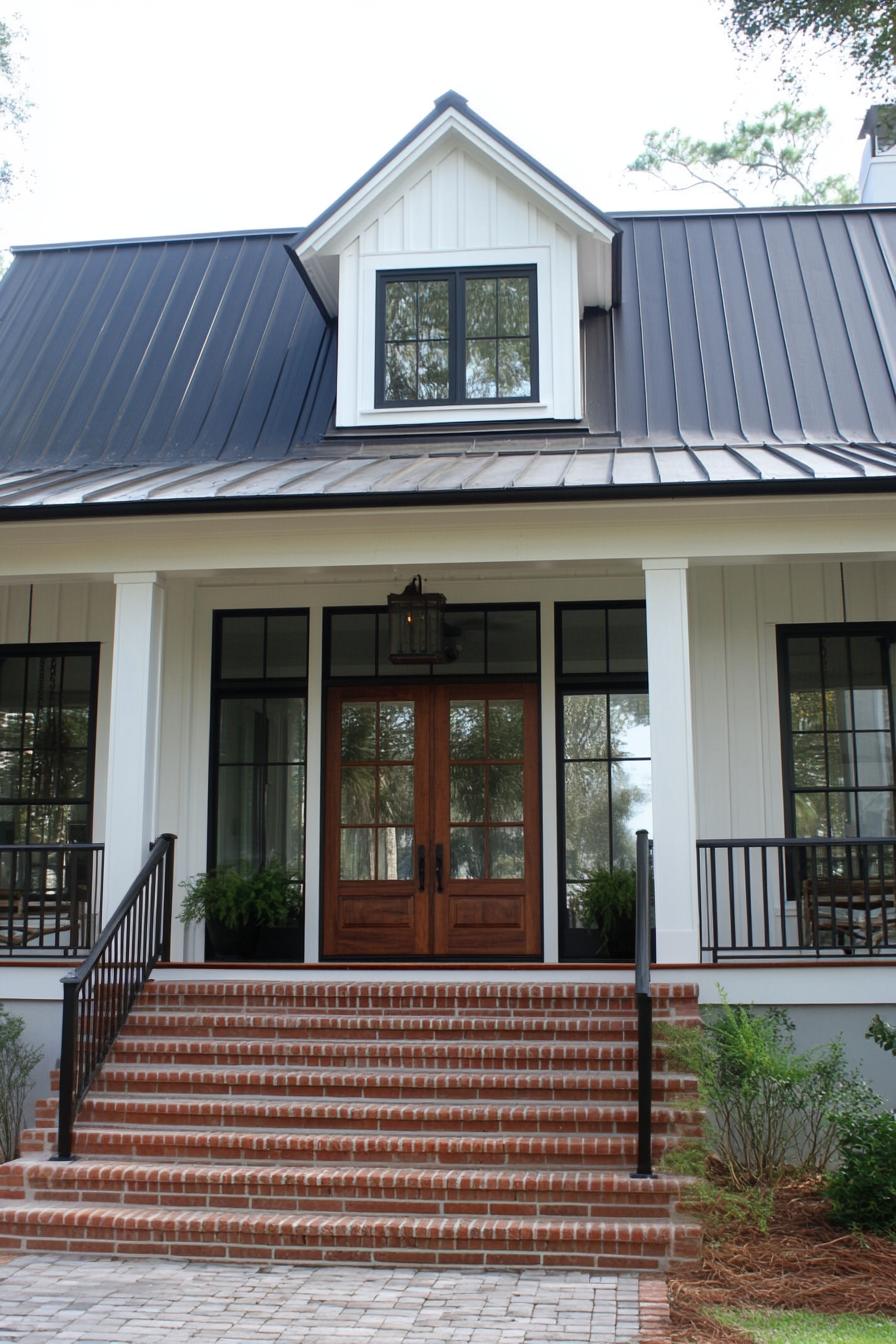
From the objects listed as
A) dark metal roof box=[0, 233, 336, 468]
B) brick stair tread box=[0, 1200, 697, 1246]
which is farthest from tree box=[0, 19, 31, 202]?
brick stair tread box=[0, 1200, 697, 1246]

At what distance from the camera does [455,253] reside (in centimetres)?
1110

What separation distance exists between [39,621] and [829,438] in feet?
21.7

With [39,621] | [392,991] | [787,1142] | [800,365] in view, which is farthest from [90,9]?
[787,1142]

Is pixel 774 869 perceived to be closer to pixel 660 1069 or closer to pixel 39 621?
pixel 660 1069

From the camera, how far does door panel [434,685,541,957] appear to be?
32.6 ft

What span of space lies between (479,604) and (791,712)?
255cm

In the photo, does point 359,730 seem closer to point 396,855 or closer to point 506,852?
point 396,855

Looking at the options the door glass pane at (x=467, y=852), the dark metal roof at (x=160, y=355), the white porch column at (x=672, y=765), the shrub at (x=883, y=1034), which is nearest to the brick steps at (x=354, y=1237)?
the shrub at (x=883, y=1034)

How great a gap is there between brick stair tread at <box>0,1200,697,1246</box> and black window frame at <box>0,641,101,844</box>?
4.20 meters

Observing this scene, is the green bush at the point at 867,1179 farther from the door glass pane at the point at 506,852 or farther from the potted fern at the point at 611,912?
the door glass pane at the point at 506,852

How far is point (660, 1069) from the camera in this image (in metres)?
7.27

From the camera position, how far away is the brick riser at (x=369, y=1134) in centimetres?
627

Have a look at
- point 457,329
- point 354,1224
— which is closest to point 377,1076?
point 354,1224

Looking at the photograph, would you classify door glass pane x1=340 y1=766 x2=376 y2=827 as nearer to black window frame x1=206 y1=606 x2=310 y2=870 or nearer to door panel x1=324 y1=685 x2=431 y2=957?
door panel x1=324 y1=685 x2=431 y2=957
